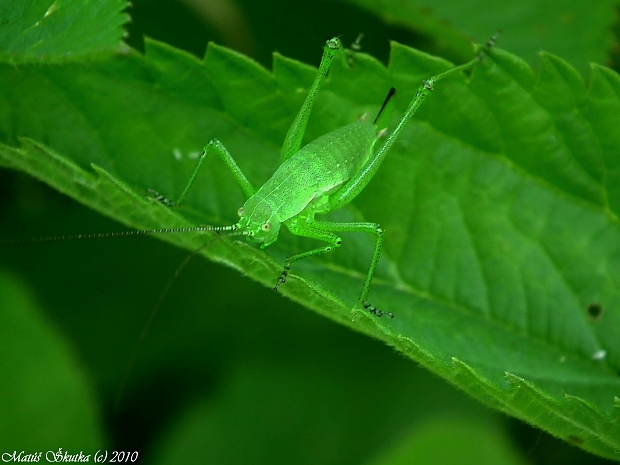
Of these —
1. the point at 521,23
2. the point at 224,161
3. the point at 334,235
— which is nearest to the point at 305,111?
the point at 224,161

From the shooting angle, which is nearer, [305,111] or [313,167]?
[305,111]

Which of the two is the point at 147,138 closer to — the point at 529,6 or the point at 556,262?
the point at 556,262

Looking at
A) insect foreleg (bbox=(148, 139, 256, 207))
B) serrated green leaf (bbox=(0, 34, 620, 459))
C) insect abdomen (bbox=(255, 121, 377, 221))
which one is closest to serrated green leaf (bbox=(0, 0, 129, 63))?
serrated green leaf (bbox=(0, 34, 620, 459))

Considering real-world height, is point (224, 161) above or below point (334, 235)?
above

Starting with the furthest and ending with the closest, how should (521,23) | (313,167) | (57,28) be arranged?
1. (521,23)
2. (313,167)
3. (57,28)

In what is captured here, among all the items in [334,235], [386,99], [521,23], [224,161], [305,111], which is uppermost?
[521,23]

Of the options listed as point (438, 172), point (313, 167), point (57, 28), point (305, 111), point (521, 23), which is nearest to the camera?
point (57, 28)

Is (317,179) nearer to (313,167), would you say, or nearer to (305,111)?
(313,167)

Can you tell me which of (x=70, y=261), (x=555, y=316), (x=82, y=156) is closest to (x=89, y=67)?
(x=82, y=156)
